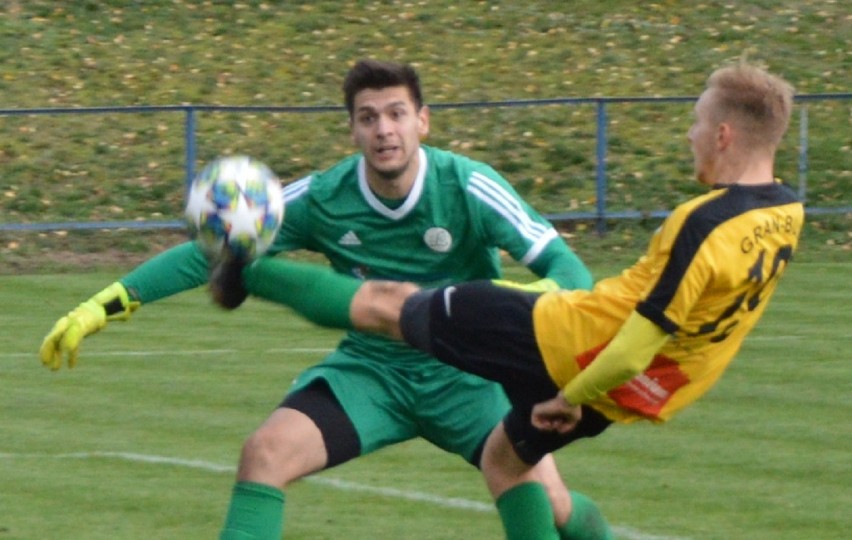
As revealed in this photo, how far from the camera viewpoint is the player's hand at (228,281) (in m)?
5.15

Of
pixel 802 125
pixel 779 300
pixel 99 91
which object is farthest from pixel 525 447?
pixel 99 91

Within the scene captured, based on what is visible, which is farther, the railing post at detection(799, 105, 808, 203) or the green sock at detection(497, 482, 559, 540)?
the railing post at detection(799, 105, 808, 203)

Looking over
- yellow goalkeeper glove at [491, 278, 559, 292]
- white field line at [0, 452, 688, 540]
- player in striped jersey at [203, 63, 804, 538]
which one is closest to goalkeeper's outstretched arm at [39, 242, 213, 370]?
player in striped jersey at [203, 63, 804, 538]

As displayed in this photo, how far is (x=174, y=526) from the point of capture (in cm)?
661

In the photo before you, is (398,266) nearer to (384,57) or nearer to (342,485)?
(342,485)

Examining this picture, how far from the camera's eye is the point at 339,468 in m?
7.93

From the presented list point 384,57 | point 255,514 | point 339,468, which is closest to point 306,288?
point 255,514

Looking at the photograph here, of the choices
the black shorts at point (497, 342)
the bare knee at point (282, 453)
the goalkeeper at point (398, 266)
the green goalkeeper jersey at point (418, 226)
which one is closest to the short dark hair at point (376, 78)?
the goalkeeper at point (398, 266)

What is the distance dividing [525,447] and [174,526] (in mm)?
1956

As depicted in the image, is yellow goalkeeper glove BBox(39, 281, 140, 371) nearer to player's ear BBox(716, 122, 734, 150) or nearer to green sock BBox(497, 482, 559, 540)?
green sock BBox(497, 482, 559, 540)

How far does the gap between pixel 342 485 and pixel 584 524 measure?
6.89 ft

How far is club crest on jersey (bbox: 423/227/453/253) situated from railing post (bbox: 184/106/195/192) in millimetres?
10804

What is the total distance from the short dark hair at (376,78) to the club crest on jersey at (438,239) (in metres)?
0.39

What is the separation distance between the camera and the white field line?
6.56 meters
